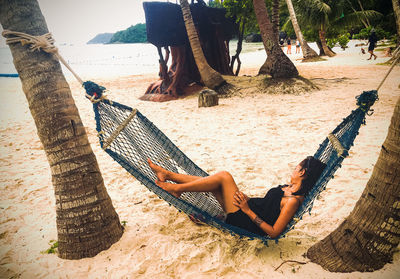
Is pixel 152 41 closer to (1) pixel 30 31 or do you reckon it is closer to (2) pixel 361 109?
(1) pixel 30 31

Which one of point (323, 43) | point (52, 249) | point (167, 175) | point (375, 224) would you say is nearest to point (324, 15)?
point (323, 43)

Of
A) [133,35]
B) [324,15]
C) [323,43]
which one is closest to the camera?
[324,15]

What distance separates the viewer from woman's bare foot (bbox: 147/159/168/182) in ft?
6.34

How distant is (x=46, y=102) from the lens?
146 centimetres

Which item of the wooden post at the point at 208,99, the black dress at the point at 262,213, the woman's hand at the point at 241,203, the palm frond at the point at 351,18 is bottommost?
the black dress at the point at 262,213

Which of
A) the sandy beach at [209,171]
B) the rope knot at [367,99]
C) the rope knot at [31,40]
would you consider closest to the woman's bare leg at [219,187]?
the sandy beach at [209,171]

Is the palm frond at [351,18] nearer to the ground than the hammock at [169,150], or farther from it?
farther from it

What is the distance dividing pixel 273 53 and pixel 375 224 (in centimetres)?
637

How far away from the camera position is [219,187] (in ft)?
5.84

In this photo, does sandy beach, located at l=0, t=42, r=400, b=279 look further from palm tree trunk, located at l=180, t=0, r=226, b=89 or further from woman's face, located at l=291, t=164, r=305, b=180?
palm tree trunk, located at l=180, t=0, r=226, b=89

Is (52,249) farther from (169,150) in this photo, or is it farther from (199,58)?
(199,58)

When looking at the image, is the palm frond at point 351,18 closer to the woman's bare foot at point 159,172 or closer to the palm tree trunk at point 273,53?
the palm tree trunk at point 273,53

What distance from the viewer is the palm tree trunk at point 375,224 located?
3.66 ft

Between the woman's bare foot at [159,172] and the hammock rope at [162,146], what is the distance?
0.15 ft
